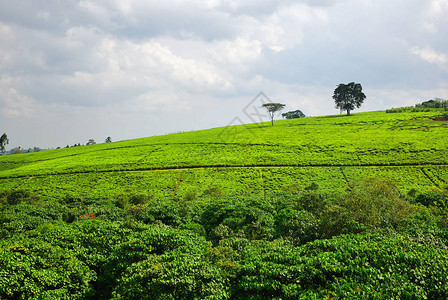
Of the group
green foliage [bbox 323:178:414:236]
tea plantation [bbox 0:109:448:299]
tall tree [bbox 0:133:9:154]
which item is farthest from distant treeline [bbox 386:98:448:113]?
tall tree [bbox 0:133:9:154]

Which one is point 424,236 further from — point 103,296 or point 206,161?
point 206,161

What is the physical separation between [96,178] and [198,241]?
2055 inches

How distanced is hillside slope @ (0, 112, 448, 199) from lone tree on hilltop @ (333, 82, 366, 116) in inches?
1002

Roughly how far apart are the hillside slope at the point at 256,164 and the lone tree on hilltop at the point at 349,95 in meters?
25.5

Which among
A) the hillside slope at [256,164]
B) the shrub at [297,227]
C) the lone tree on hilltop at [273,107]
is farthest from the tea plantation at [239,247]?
the lone tree on hilltop at [273,107]

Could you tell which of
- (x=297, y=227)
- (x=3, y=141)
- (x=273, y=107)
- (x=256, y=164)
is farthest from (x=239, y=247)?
(x=3, y=141)

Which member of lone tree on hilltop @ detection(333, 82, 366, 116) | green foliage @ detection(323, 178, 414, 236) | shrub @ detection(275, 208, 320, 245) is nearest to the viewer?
green foliage @ detection(323, 178, 414, 236)

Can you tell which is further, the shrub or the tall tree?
the tall tree

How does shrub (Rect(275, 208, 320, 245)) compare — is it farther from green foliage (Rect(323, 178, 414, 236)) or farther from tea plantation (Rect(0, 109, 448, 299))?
green foliage (Rect(323, 178, 414, 236))

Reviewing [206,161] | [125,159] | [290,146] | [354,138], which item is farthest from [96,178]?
[354,138]

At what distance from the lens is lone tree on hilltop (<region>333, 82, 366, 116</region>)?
375 ft

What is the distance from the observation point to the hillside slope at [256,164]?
55.5 metres

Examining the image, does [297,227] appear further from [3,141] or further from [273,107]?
[3,141]

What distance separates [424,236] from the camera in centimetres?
1712
